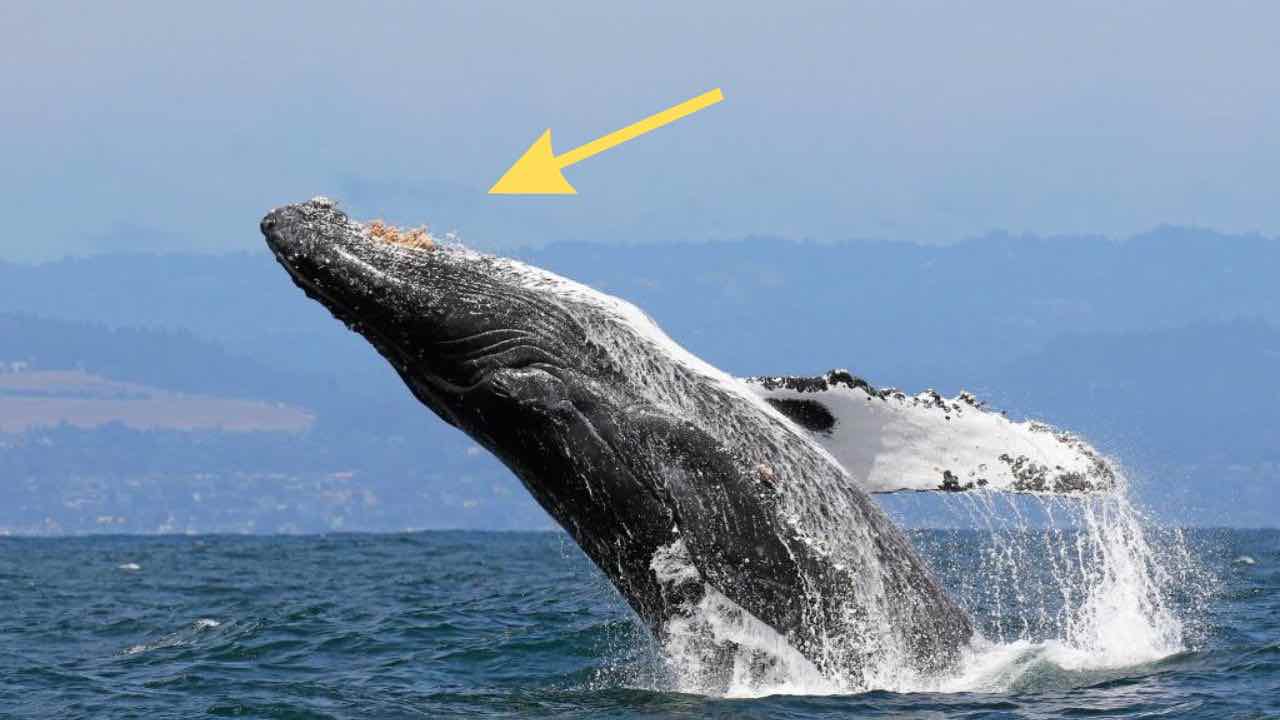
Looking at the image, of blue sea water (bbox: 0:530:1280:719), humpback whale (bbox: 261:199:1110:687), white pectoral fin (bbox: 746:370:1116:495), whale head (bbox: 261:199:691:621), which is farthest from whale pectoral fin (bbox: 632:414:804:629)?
white pectoral fin (bbox: 746:370:1116:495)

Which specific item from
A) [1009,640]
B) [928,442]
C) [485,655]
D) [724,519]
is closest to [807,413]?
[928,442]

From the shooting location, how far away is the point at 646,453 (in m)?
12.0

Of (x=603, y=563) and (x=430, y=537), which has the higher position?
(x=430, y=537)

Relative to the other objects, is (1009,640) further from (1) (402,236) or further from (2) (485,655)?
(1) (402,236)

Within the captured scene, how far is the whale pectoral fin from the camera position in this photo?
11.9m

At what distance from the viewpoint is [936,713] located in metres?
11.6

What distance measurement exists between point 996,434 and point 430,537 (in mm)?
47124

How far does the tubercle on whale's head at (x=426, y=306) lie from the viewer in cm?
1229

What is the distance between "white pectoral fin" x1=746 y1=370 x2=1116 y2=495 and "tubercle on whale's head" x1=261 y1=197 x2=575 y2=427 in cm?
178

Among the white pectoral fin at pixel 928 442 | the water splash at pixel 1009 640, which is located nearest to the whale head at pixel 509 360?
the water splash at pixel 1009 640

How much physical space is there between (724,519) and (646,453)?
64cm

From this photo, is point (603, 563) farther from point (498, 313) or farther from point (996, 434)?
point (996, 434)

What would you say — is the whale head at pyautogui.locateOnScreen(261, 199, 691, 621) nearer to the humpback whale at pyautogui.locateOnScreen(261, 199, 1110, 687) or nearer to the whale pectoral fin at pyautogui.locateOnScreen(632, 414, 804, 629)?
the humpback whale at pyautogui.locateOnScreen(261, 199, 1110, 687)

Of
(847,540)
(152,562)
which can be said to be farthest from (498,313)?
(152,562)
